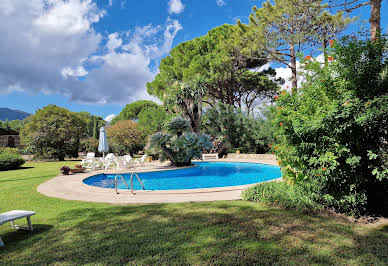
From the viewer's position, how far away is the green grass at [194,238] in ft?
10.5

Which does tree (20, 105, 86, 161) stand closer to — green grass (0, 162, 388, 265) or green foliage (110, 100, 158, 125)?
green grass (0, 162, 388, 265)

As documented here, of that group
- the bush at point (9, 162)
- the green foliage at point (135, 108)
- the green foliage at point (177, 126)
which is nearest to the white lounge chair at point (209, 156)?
the green foliage at point (177, 126)

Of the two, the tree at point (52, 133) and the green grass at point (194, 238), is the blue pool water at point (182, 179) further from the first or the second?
the tree at point (52, 133)

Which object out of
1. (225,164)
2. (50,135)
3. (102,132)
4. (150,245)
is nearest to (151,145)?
(102,132)

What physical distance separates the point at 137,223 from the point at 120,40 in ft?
40.9

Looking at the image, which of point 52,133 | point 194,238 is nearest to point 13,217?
point 194,238

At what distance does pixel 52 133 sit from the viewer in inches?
924

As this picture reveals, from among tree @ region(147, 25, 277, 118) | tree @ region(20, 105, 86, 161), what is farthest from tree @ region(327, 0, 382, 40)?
tree @ region(20, 105, 86, 161)

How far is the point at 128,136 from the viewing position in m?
27.3

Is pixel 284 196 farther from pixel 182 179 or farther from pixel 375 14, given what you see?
pixel 182 179

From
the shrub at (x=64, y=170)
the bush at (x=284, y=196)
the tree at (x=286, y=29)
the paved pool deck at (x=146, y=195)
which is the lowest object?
the paved pool deck at (x=146, y=195)

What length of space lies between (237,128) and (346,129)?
1741 cm

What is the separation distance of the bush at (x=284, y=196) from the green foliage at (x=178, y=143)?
9062 millimetres

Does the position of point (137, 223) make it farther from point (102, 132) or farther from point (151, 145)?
point (102, 132)
